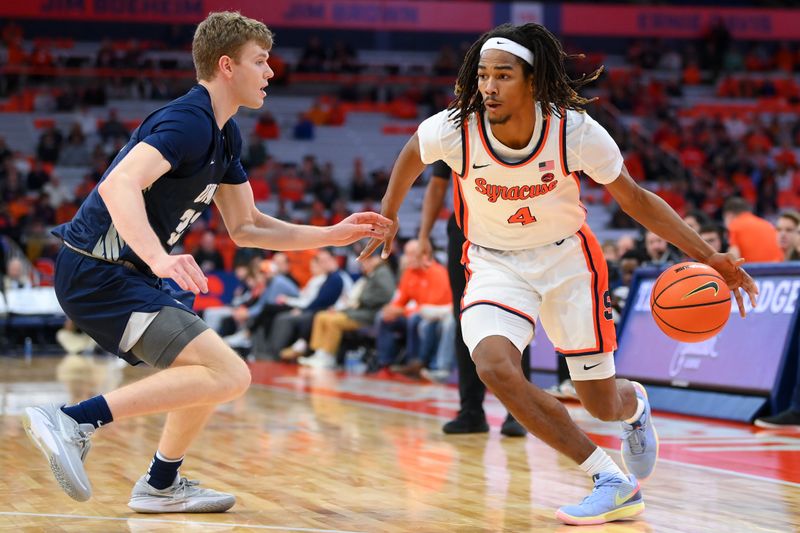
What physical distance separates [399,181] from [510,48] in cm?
77

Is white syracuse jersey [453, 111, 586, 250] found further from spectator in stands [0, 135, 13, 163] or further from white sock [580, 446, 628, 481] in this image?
spectator in stands [0, 135, 13, 163]

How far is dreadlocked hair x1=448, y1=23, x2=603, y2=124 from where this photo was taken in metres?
4.42

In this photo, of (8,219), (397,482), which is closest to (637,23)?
(8,219)

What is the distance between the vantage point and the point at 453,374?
11.5 meters

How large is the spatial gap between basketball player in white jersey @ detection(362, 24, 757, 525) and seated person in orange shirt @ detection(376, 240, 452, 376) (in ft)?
22.2

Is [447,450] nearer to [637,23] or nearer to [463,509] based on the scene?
[463,509]

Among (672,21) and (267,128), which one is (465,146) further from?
(672,21)

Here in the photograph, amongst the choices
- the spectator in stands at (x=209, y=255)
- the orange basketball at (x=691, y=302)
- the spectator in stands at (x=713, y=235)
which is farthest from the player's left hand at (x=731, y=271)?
the spectator in stands at (x=209, y=255)

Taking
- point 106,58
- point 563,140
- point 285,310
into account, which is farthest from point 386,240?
point 106,58

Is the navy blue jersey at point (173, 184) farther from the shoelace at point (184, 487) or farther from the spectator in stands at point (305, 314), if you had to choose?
the spectator in stands at point (305, 314)

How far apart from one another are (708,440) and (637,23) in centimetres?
2461

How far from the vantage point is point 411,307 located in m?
12.3

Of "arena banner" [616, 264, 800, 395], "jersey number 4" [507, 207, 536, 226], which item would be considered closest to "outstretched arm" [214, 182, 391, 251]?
"jersey number 4" [507, 207, 536, 226]

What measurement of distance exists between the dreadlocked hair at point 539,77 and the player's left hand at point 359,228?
53 centimetres
